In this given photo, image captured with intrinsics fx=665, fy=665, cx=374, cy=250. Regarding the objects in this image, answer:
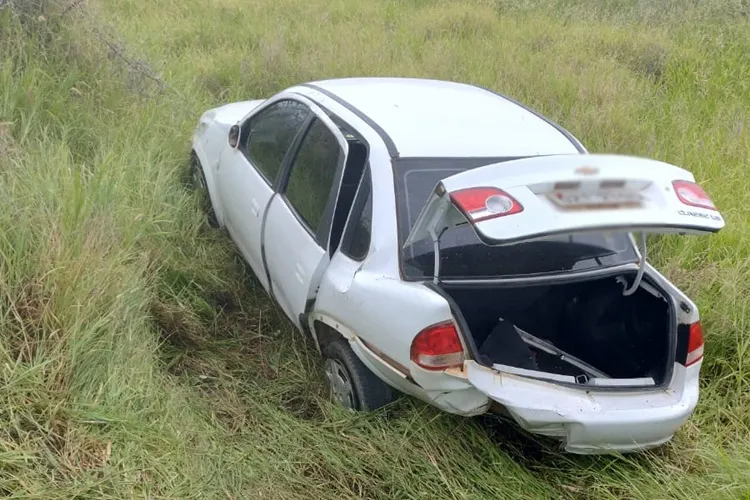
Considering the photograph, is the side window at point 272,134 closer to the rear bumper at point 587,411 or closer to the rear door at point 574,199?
the rear door at point 574,199

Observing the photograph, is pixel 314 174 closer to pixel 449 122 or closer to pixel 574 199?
pixel 449 122

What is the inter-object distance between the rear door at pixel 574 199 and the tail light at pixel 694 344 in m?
0.62

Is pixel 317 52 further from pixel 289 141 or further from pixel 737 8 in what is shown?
pixel 737 8

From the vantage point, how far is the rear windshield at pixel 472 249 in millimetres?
2775

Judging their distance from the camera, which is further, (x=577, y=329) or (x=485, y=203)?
(x=577, y=329)

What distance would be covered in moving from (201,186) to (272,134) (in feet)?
3.54

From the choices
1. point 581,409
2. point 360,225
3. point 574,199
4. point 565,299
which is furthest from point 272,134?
point 581,409

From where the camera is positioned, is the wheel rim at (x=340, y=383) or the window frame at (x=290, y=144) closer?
the wheel rim at (x=340, y=383)

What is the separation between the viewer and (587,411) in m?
2.46

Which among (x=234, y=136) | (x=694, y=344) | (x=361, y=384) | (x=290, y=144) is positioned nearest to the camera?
(x=694, y=344)

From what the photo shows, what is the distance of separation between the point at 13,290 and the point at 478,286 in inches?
76.2

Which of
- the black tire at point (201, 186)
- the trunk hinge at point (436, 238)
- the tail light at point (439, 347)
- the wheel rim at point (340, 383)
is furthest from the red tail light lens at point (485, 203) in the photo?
the black tire at point (201, 186)

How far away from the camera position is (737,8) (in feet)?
30.1

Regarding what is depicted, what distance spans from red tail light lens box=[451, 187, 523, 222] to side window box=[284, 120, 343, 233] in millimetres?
1108
